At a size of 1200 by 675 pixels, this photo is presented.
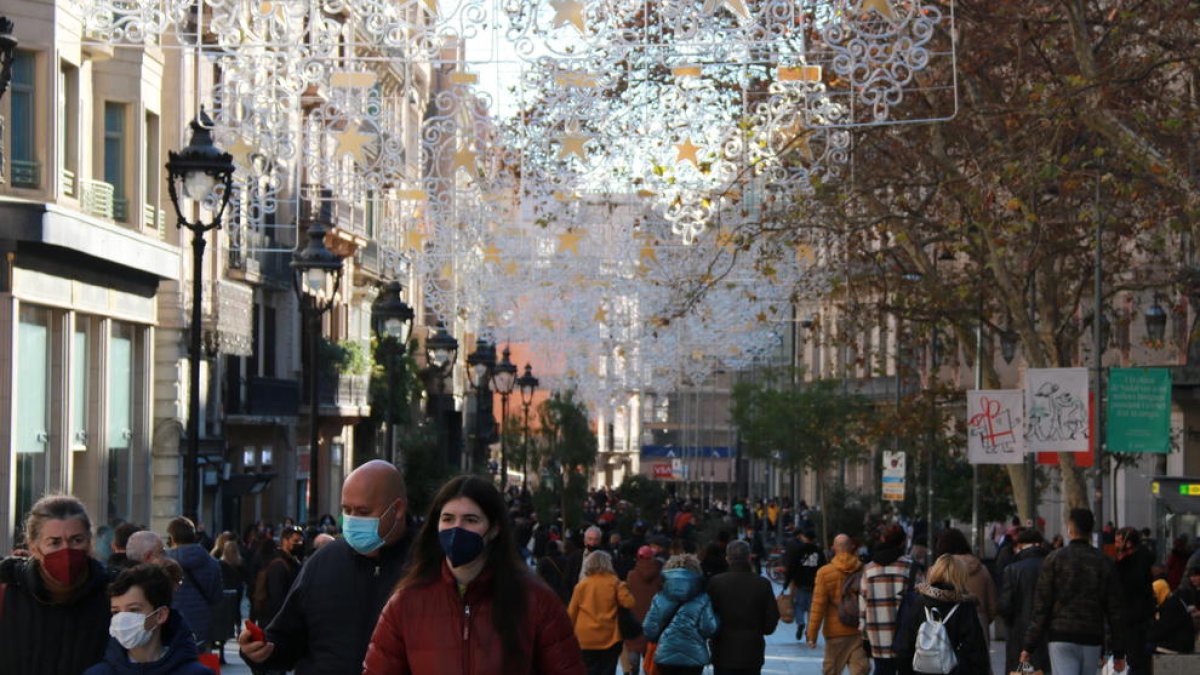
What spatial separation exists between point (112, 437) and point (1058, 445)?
1752 centimetres

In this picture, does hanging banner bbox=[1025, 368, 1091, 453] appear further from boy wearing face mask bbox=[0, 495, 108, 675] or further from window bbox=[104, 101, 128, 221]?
window bbox=[104, 101, 128, 221]

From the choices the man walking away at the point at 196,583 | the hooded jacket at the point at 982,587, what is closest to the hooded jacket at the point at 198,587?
the man walking away at the point at 196,583

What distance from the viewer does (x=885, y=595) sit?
15898 millimetres

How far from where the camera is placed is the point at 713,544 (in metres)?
20.9

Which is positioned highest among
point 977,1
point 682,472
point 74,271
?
point 977,1

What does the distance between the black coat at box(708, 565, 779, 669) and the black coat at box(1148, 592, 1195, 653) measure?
4.14 m

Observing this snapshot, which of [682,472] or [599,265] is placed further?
[682,472]

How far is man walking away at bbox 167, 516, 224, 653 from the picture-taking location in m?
14.8

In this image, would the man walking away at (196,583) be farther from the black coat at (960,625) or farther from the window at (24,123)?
the window at (24,123)

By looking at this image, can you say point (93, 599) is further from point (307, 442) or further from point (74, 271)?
point (307, 442)

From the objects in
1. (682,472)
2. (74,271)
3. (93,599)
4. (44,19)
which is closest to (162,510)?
(74,271)

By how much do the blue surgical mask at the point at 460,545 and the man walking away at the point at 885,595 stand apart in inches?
372

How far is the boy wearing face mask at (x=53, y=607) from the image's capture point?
8156mm

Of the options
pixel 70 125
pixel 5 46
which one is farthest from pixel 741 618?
pixel 70 125
